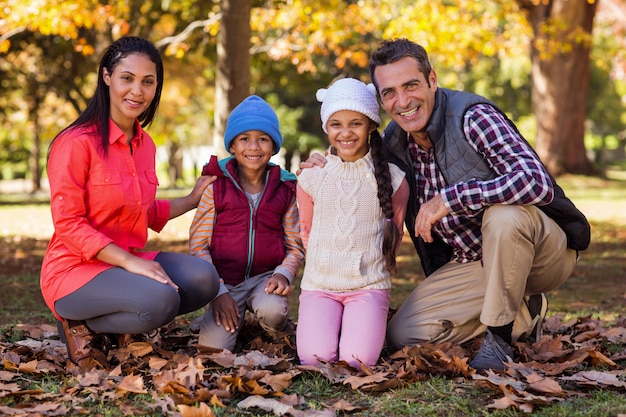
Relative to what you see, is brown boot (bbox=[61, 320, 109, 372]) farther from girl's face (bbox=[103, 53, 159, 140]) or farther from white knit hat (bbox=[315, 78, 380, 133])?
white knit hat (bbox=[315, 78, 380, 133])

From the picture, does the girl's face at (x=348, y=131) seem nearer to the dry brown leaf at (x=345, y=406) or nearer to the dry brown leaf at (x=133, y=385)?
the dry brown leaf at (x=345, y=406)

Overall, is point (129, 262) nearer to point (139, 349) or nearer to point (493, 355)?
point (139, 349)

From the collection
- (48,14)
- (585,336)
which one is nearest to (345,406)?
(585,336)

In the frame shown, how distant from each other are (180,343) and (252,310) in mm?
484

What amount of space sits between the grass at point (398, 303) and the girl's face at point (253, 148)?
131cm

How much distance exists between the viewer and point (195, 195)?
4.61 metres

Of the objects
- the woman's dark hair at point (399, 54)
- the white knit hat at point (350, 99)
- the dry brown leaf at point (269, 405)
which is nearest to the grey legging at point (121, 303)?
the dry brown leaf at point (269, 405)

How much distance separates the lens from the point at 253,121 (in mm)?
4500

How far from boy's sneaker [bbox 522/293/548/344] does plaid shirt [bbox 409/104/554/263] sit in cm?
43

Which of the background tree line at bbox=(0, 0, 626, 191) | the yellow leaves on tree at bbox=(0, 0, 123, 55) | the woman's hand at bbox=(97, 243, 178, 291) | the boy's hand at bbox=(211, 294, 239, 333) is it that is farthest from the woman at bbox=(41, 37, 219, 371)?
the yellow leaves on tree at bbox=(0, 0, 123, 55)

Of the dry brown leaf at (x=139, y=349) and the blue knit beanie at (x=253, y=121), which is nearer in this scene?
the dry brown leaf at (x=139, y=349)

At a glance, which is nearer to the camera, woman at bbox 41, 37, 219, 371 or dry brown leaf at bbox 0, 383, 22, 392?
dry brown leaf at bbox 0, 383, 22, 392

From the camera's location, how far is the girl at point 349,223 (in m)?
4.23

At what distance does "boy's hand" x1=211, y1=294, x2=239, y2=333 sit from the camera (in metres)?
4.36
